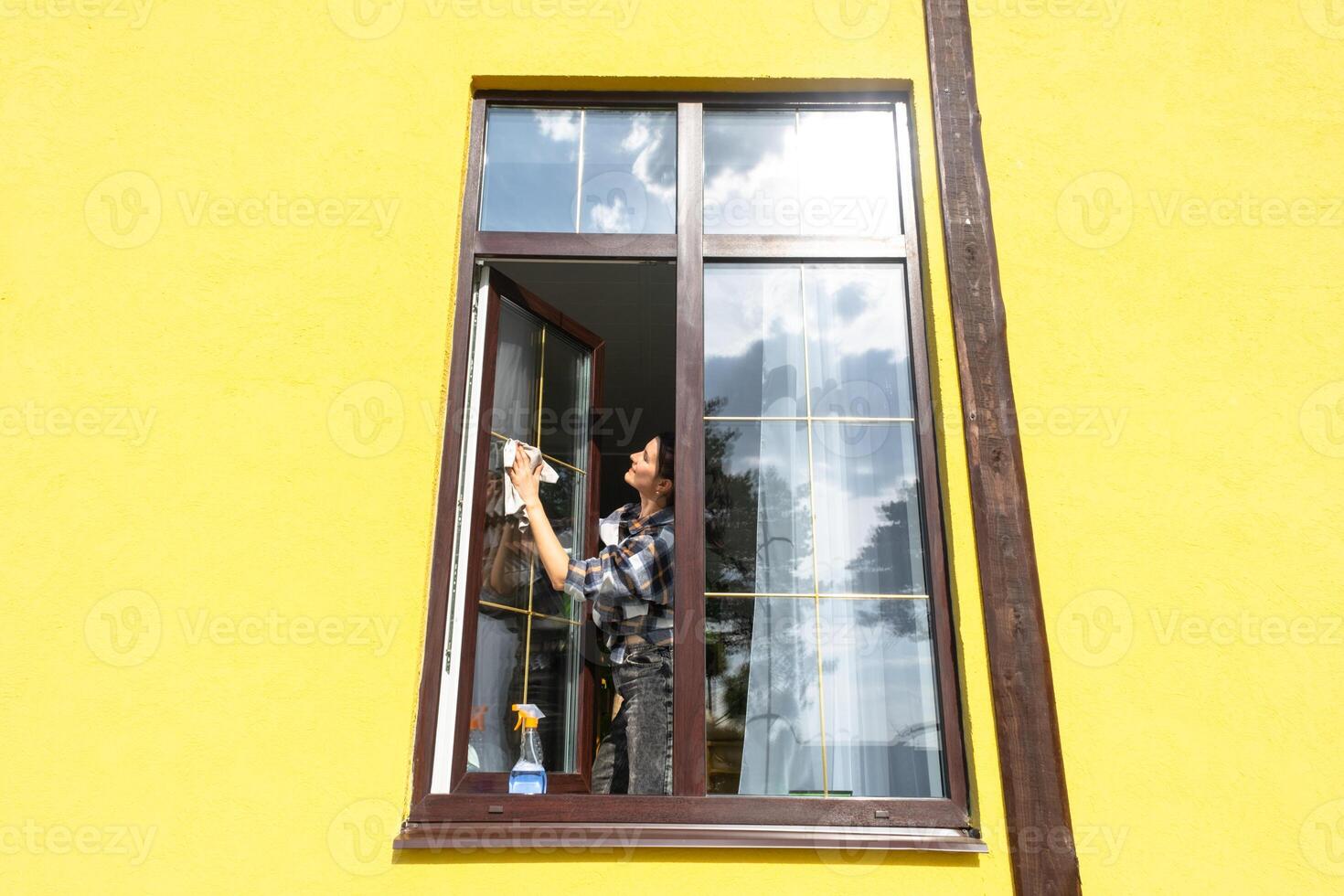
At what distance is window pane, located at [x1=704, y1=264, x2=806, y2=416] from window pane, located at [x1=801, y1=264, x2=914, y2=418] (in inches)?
1.9

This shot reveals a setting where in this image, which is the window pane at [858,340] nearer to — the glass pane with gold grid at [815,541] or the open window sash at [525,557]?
the glass pane with gold grid at [815,541]

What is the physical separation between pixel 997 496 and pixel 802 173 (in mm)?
1165

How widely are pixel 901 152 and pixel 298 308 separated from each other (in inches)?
73.7

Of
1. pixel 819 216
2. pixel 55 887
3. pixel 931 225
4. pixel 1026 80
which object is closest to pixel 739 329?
pixel 819 216

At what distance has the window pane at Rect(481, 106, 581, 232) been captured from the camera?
2.81 m

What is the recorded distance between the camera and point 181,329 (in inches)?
104

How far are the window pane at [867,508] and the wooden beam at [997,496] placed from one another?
0.19 meters

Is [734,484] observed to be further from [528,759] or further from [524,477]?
[528,759]

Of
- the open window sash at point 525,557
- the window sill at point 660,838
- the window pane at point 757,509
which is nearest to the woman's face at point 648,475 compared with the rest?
the open window sash at point 525,557

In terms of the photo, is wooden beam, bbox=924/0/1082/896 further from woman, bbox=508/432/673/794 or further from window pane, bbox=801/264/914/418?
woman, bbox=508/432/673/794

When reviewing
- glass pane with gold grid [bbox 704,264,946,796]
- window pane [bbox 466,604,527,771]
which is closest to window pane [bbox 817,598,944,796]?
glass pane with gold grid [bbox 704,264,946,796]

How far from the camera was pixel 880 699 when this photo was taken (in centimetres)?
242

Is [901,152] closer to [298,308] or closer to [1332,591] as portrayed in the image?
[1332,591]

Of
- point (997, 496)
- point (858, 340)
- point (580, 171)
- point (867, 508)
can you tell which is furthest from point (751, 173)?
point (997, 496)
